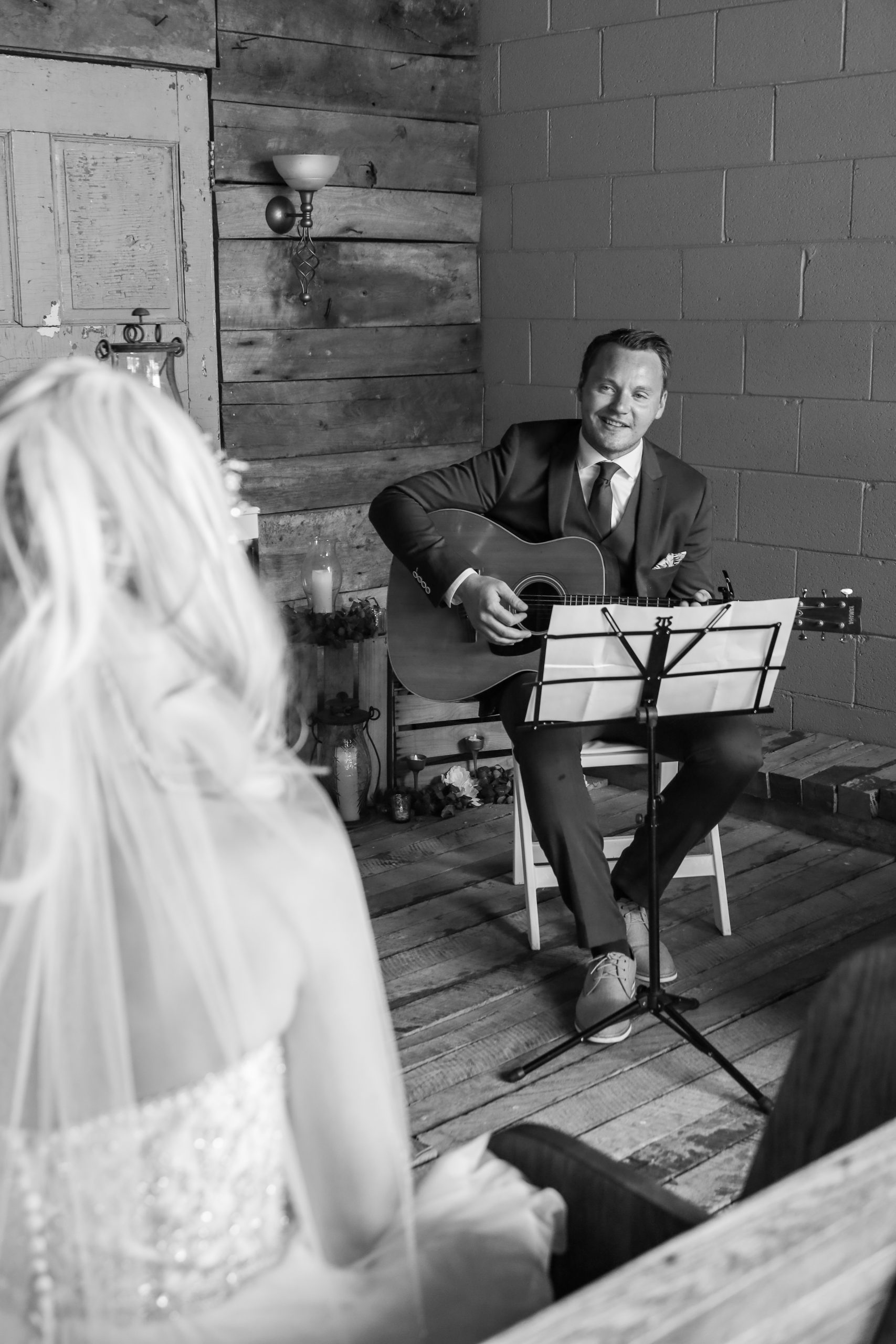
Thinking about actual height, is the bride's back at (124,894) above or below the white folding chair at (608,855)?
above

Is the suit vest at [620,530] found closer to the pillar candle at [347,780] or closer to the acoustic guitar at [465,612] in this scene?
the acoustic guitar at [465,612]

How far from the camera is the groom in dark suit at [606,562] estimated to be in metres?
3.03

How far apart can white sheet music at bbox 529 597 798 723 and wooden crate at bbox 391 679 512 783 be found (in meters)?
1.42

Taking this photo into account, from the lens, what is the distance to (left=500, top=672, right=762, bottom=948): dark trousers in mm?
3008

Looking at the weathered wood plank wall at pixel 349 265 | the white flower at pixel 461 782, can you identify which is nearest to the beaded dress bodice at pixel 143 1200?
the white flower at pixel 461 782

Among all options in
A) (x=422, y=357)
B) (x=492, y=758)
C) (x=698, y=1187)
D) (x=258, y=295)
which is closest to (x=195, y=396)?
(x=258, y=295)

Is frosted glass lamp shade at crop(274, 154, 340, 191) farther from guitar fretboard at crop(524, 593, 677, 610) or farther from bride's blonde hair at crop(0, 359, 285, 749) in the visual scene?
bride's blonde hair at crop(0, 359, 285, 749)

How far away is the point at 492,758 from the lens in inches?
172

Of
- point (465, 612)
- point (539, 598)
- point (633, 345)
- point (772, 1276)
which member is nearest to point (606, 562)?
point (539, 598)

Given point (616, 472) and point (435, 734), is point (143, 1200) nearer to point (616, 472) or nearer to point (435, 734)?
point (616, 472)

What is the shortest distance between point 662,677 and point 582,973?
32.1 inches

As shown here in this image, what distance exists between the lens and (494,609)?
10.3 ft

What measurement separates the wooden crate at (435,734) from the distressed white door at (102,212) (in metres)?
1.07

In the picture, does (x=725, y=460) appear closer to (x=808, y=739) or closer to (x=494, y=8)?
(x=808, y=739)
